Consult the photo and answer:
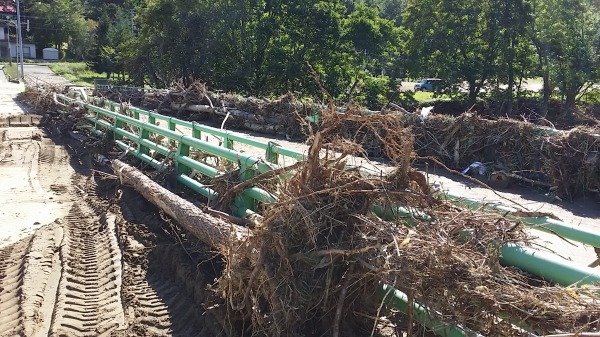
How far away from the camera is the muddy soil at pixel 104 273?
4.41m

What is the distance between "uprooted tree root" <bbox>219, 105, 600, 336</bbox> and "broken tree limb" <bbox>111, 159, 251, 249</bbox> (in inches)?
15.9

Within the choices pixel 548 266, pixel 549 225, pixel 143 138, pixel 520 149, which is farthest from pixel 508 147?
pixel 548 266

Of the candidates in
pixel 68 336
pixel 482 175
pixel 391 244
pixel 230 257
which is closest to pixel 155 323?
pixel 68 336

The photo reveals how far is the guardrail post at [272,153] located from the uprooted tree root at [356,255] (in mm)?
1736

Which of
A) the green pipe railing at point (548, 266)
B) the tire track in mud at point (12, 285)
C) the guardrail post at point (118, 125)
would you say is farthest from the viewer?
the guardrail post at point (118, 125)

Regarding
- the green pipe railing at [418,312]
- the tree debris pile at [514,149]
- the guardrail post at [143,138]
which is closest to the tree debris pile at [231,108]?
the tree debris pile at [514,149]

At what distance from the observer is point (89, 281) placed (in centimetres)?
524

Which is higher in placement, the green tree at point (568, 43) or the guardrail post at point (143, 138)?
the green tree at point (568, 43)

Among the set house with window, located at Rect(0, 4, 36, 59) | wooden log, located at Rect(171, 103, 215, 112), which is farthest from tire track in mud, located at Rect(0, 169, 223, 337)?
house with window, located at Rect(0, 4, 36, 59)

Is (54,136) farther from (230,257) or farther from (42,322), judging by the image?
(230,257)

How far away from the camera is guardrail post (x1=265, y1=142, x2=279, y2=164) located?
5.40 meters

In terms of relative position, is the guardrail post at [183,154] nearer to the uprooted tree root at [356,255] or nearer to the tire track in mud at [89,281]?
the tire track in mud at [89,281]

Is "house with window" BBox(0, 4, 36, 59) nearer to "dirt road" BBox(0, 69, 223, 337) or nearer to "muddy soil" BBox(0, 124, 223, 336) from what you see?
"dirt road" BBox(0, 69, 223, 337)

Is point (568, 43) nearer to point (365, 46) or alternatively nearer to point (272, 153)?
point (365, 46)
